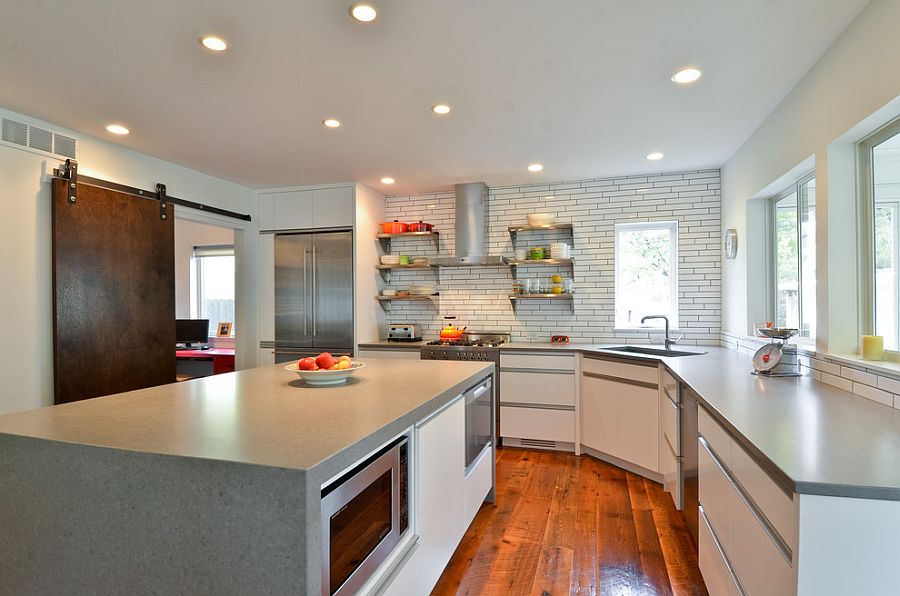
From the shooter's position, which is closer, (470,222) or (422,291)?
(470,222)

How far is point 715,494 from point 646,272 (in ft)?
10.1

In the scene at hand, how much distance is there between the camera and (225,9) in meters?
1.98

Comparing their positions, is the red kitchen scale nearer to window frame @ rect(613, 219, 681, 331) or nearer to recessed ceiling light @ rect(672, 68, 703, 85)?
recessed ceiling light @ rect(672, 68, 703, 85)

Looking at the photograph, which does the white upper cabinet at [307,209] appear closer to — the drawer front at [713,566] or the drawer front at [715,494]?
the drawer front at [715,494]

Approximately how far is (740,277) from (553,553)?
2.56 metres

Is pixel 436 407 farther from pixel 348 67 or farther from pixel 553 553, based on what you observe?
pixel 348 67

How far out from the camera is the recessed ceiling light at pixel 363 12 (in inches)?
76.5

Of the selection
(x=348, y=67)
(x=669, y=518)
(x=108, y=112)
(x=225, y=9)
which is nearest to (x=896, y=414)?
(x=669, y=518)

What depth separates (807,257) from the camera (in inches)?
115

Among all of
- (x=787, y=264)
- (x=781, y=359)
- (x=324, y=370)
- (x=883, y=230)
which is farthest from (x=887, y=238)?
(x=324, y=370)

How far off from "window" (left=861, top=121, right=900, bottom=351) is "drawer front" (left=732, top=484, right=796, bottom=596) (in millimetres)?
1122

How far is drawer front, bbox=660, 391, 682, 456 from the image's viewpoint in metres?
2.86

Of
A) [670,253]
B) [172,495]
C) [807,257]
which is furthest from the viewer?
[670,253]

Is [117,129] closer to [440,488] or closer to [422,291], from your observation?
[422,291]
